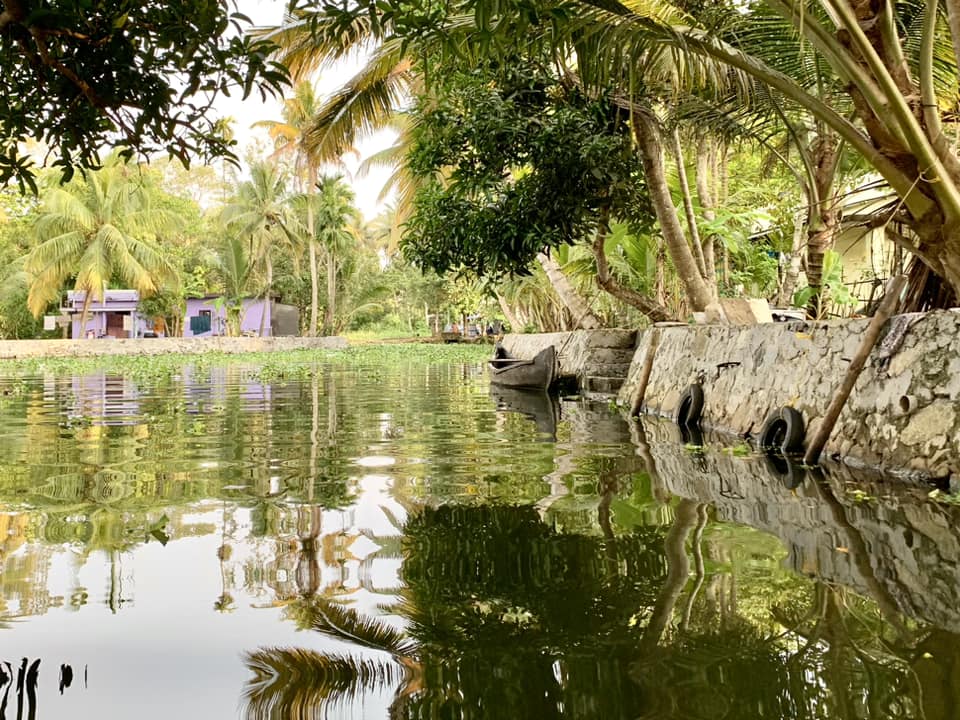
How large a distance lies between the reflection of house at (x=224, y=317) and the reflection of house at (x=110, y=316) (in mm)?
2343

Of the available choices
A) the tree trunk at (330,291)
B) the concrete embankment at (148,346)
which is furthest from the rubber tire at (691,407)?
the tree trunk at (330,291)

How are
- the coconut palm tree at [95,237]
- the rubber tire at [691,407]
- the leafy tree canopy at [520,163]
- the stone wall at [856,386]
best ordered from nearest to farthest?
the stone wall at [856,386] < the rubber tire at [691,407] < the leafy tree canopy at [520,163] < the coconut palm tree at [95,237]

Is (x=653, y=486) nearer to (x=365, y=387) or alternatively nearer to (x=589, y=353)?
(x=589, y=353)

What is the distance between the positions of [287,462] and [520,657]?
3.94 m

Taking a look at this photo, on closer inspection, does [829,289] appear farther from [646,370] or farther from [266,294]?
[266,294]

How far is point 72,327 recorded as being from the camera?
40.5 meters

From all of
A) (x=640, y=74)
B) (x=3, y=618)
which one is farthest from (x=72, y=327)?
(x=3, y=618)

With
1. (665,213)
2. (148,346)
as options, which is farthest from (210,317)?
(665,213)

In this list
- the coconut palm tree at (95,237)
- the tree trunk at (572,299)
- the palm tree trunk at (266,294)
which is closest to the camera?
the tree trunk at (572,299)

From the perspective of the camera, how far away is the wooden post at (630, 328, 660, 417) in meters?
10.1

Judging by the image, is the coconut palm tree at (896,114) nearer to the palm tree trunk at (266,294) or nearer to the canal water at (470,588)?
the canal water at (470,588)

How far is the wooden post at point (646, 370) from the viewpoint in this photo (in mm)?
10133

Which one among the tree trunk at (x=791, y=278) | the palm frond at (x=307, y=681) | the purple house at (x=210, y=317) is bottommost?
the palm frond at (x=307, y=681)

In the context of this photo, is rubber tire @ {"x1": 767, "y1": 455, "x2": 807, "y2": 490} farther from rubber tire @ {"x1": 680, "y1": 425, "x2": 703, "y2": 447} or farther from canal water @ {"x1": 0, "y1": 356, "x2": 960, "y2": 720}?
rubber tire @ {"x1": 680, "y1": 425, "x2": 703, "y2": 447}
